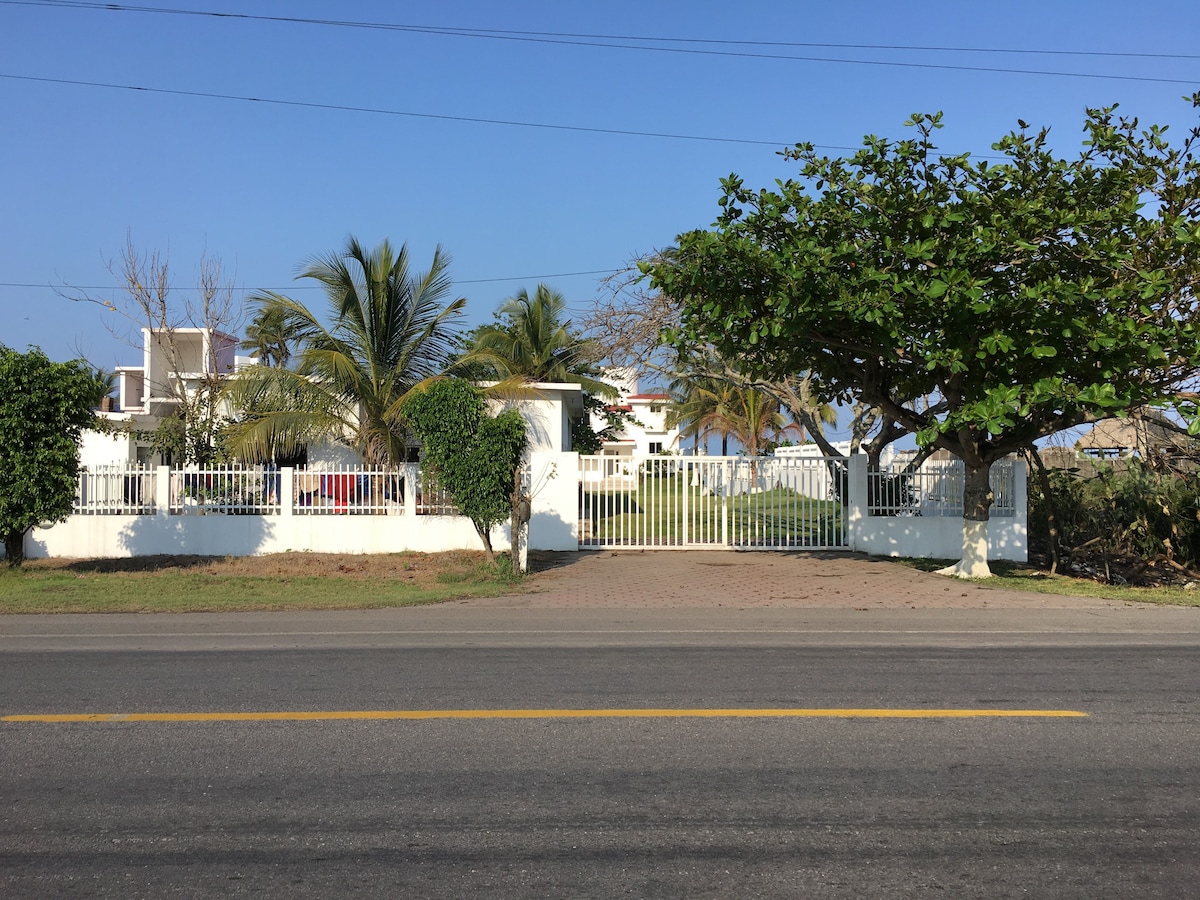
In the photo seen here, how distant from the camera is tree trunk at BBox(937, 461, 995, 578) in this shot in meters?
15.6

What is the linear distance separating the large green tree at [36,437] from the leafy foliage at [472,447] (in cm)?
544

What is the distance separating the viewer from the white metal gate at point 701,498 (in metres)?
18.6

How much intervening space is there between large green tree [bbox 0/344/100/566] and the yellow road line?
10.2m

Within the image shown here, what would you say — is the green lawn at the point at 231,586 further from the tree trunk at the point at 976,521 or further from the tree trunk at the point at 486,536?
the tree trunk at the point at 976,521

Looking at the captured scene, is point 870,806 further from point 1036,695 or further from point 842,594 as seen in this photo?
point 842,594

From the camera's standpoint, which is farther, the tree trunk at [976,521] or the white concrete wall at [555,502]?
the white concrete wall at [555,502]

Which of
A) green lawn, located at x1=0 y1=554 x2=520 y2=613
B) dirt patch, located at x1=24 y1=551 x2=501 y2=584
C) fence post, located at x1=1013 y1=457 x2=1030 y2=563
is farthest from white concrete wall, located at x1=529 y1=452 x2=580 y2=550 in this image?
fence post, located at x1=1013 y1=457 x2=1030 y2=563

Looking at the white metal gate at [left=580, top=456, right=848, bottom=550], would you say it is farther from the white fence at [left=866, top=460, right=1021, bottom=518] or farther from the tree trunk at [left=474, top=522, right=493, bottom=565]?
the tree trunk at [left=474, top=522, right=493, bottom=565]

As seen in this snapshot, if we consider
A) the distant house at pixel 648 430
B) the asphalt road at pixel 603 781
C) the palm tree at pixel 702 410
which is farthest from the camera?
the distant house at pixel 648 430

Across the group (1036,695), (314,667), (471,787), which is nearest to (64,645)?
(314,667)

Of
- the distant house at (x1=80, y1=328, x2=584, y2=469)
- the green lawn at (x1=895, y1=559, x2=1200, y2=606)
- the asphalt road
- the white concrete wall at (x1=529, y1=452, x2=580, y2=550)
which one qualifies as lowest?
the green lawn at (x1=895, y1=559, x2=1200, y2=606)

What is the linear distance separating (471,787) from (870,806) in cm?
198

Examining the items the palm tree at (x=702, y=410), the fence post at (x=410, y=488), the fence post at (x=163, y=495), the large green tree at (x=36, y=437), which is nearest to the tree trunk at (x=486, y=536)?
the fence post at (x=410, y=488)

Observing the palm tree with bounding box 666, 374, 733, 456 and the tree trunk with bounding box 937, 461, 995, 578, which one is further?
the palm tree with bounding box 666, 374, 733, 456
